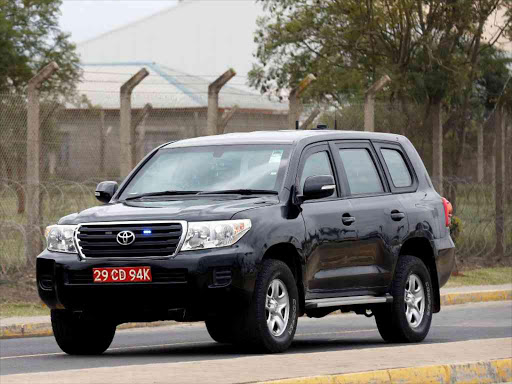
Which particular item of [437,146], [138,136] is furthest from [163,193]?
[437,146]

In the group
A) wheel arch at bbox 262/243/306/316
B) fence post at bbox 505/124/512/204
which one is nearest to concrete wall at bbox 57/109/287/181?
fence post at bbox 505/124/512/204

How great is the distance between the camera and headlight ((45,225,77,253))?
1111cm

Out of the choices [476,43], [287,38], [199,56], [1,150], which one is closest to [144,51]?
[199,56]

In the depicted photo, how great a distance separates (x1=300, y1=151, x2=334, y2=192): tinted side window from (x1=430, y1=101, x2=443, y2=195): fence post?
11.4 meters

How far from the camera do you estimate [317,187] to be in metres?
11.4

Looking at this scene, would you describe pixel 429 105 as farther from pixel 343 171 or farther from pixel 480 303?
pixel 343 171

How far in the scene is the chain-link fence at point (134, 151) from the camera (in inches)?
706

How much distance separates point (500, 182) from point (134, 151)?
27.2 ft

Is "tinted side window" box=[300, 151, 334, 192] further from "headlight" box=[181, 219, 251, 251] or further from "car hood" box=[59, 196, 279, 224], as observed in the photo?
"headlight" box=[181, 219, 251, 251]

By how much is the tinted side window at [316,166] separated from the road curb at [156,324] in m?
4.15

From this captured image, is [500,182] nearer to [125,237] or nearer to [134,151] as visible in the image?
[134,151]

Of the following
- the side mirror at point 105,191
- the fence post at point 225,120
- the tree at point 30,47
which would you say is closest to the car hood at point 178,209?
the side mirror at point 105,191

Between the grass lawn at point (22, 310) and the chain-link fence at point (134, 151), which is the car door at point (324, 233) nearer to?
the grass lawn at point (22, 310)

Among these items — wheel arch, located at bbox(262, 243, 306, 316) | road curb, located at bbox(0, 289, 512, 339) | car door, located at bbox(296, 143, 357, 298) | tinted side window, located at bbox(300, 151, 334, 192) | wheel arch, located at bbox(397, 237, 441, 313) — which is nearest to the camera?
wheel arch, located at bbox(262, 243, 306, 316)
